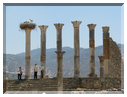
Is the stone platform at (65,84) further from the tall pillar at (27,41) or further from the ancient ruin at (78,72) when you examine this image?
the tall pillar at (27,41)

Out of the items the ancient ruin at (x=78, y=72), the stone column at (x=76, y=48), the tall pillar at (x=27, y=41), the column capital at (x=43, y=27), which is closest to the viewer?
the ancient ruin at (x=78, y=72)

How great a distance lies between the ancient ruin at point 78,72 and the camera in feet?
92.1

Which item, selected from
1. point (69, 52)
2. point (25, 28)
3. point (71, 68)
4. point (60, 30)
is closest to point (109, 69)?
point (60, 30)

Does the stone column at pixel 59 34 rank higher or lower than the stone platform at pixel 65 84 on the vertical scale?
higher

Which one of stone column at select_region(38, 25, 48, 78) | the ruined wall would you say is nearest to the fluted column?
stone column at select_region(38, 25, 48, 78)

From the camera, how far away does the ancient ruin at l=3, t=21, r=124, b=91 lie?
28.1 meters

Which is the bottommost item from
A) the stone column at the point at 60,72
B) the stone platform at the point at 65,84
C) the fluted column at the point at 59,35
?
the stone platform at the point at 65,84

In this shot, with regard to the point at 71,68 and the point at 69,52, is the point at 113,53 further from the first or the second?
the point at 69,52

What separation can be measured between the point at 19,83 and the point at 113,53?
10.9m

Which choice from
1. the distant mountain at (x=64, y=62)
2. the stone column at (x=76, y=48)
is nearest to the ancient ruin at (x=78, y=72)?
the stone column at (x=76, y=48)

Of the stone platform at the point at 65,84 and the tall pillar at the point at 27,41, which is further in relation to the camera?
the tall pillar at the point at 27,41

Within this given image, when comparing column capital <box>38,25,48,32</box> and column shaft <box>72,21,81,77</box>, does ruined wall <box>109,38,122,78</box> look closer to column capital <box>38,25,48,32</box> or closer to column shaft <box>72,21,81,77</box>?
column shaft <box>72,21,81,77</box>

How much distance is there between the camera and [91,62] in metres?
34.6

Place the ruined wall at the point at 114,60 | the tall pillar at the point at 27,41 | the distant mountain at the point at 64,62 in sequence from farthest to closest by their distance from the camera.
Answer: the distant mountain at the point at 64,62 → the ruined wall at the point at 114,60 → the tall pillar at the point at 27,41
